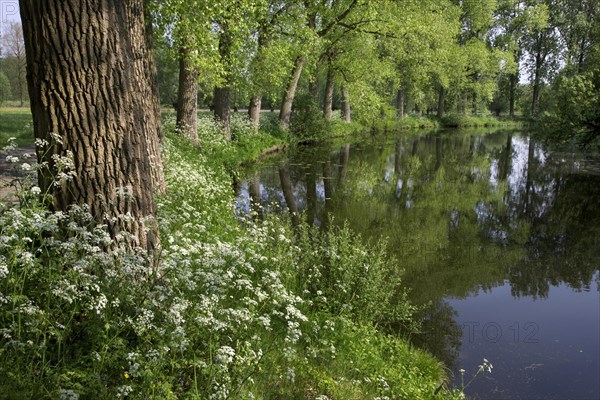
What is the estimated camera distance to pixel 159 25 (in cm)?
1284

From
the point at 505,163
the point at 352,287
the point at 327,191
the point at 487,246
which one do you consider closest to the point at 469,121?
the point at 505,163

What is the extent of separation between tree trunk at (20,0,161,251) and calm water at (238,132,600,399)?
4.78 m

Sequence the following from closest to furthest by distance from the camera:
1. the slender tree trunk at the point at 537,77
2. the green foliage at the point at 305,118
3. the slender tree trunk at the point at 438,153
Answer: the slender tree trunk at the point at 438,153
the green foliage at the point at 305,118
the slender tree trunk at the point at 537,77

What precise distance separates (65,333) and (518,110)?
288 feet

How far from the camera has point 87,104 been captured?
13.5ft

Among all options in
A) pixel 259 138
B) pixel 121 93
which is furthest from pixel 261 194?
pixel 121 93

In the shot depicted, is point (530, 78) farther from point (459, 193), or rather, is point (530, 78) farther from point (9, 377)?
point (9, 377)

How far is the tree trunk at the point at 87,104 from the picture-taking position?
4.00 metres

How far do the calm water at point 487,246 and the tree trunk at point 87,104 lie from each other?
4.78 m

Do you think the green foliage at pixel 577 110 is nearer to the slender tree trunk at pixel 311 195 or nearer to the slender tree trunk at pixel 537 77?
the slender tree trunk at pixel 311 195

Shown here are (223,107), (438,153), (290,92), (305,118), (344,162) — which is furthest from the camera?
(305,118)

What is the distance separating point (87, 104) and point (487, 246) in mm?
9523

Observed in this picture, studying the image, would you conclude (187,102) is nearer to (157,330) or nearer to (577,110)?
(157,330)

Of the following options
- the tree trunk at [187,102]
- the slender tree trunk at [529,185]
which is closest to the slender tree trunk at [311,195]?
the tree trunk at [187,102]
